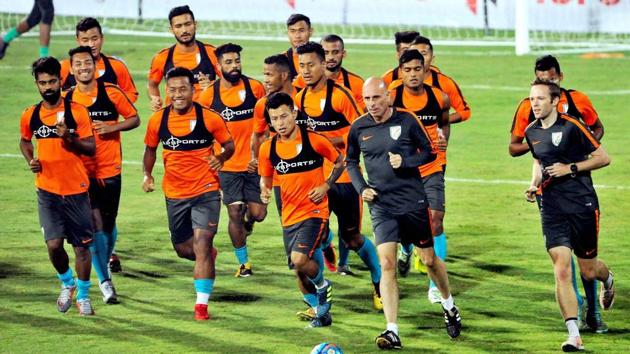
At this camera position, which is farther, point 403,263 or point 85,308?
point 403,263

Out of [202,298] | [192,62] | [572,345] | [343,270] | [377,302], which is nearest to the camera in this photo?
[572,345]

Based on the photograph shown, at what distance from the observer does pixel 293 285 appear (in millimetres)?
13977

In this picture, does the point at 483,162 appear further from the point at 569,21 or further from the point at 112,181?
the point at 569,21

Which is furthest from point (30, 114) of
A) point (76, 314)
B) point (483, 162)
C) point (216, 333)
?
point (483, 162)

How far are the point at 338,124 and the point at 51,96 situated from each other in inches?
106

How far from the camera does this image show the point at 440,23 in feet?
119

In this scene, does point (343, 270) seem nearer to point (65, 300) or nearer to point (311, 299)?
point (311, 299)

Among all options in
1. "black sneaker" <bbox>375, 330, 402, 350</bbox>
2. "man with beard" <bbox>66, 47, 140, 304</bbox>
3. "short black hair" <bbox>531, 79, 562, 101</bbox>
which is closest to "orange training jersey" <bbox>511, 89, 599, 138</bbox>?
"short black hair" <bbox>531, 79, 562, 101</bbox>

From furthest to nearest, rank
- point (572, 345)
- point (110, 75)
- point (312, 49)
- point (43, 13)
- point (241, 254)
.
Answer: point (43, 13)
point (110, 75)
point (241, 254)
point (312, 49)
point (572, 345)

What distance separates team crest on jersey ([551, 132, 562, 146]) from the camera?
11353mm

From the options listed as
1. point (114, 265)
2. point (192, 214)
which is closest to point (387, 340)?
point (192, 214)

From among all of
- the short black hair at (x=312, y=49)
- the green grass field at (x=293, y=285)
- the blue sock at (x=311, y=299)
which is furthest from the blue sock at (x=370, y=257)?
the short black hair at (x=312, y=49)

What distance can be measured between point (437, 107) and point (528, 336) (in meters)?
2.82

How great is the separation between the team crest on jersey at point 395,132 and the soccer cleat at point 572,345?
2.15m
